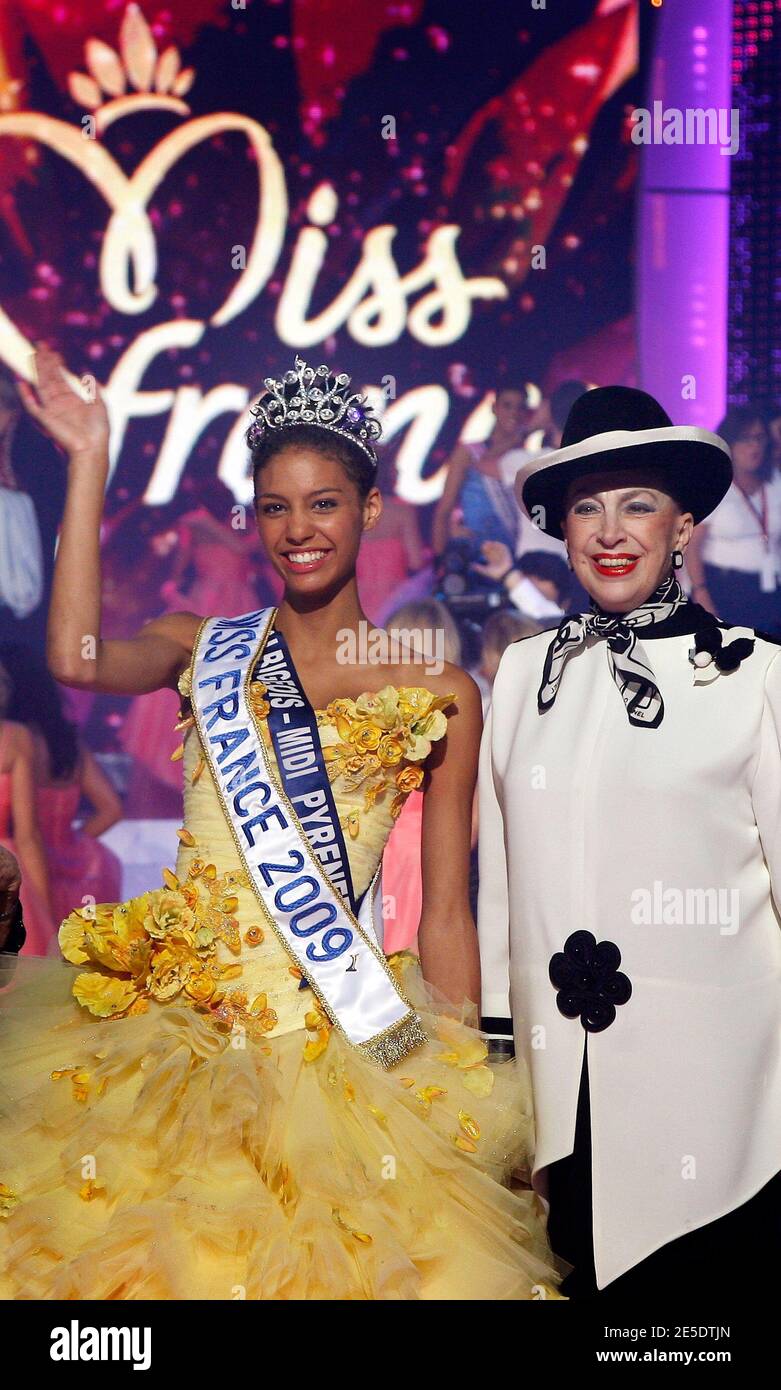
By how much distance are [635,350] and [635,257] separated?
0.32m

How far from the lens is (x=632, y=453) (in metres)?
2.47

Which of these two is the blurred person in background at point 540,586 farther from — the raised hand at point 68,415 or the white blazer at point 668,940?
the raised hand at point 68,415

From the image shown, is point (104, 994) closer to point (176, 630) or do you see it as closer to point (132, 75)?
point (176, 630)

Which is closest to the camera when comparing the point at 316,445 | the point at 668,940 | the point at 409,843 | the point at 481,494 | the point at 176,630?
the point at 668,940

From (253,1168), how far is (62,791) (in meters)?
3.16

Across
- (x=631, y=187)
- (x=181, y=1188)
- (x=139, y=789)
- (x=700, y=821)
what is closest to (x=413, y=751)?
(x=700, y=821)

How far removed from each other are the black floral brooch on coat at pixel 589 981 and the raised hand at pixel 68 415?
1196 millimetres

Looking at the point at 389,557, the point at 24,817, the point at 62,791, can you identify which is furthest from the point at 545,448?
the point at 24,817

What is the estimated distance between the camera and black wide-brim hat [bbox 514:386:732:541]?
8.07 feet

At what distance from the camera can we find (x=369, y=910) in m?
2.64

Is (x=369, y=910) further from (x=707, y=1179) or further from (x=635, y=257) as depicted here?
(x=635, y=257)

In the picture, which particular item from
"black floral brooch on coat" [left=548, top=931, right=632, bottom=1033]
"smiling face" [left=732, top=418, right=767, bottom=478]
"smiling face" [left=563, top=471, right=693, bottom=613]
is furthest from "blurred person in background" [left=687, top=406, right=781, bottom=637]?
"black floral brooch on coat" [left=548, top=931, right=632, bottom=1033]

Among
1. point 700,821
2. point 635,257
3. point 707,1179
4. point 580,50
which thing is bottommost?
point 707,1179

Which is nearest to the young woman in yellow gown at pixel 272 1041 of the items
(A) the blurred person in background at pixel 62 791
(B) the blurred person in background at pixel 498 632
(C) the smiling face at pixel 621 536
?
(C) the smiling face at pixel 621 536
